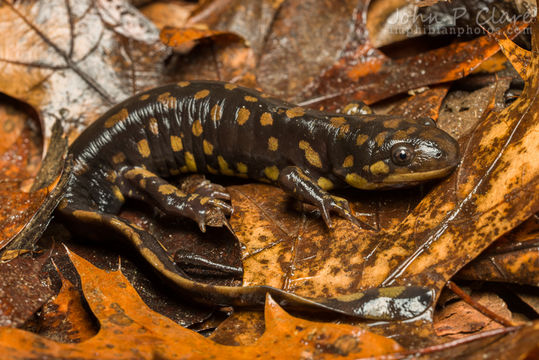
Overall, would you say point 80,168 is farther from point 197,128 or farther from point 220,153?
point 220,153

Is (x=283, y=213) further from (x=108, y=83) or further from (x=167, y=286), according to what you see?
(x=108, y=83)

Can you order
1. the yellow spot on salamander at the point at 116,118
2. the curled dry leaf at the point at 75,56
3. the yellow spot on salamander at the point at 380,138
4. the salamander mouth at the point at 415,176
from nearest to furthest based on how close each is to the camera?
the salamander mouth at the point at 415,176 → the yellow spot on salamander at the point at 380,138 → the yellow spot on salamander at the point at 116,118 → the curled dry leaf at the point at 75,56

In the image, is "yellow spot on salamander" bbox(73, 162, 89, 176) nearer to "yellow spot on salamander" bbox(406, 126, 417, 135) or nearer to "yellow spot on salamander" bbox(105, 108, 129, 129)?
"yellow spot on salamander" bbox(105, 108, 129, 129)

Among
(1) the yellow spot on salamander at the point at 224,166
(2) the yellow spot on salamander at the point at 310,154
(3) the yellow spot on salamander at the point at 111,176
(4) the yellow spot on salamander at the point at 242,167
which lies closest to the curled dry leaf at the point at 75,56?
(3) the yellow spot on salamander at the point at 111,176

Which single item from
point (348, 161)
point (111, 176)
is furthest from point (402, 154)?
point (111, 176)

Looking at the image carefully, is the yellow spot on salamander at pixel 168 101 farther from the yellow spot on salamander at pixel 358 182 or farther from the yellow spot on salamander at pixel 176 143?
the yellow spot on salamander at pixel 358 182

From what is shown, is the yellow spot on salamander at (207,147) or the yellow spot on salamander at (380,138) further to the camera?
the yellow spot on salamander at (207,147)

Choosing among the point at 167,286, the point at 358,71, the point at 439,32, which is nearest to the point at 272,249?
the point at 167,286
